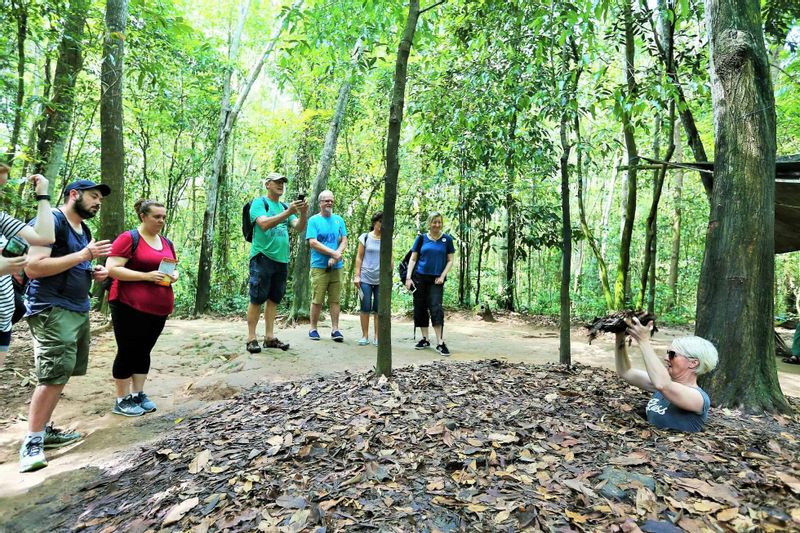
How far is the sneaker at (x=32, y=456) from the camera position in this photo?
3.18m

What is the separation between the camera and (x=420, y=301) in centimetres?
657

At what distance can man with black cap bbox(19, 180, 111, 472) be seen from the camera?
3240 mm

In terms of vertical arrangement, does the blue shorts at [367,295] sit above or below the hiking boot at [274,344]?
above

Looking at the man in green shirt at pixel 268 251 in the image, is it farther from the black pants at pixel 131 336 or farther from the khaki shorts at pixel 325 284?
the black pants at pixel 131 336

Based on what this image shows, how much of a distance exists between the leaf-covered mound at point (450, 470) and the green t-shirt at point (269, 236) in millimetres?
2146

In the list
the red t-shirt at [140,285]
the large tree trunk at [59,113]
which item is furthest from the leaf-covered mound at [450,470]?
the large tree trunk at [59,113]

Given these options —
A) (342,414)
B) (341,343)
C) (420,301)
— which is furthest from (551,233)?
(342,414)

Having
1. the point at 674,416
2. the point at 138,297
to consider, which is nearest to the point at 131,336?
the point at 138,297

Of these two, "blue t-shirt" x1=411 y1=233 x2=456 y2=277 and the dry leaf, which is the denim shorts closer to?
"blue t-shirt" x1=411 y1=233 x2=456 y2=277

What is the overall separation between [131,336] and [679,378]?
4399 mm

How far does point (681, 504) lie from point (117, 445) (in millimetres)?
3899

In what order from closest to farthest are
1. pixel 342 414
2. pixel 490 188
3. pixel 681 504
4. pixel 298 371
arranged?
pixel 681 504 < pixel 342 414 < pixel 298 371 < pixel 490 188

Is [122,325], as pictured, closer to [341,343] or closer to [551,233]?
[341,343]

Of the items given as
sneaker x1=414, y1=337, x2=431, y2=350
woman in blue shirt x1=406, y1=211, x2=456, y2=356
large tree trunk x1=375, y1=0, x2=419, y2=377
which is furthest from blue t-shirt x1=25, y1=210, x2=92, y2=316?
sneaker x1=414, y1=337, x2=431, y2=350
